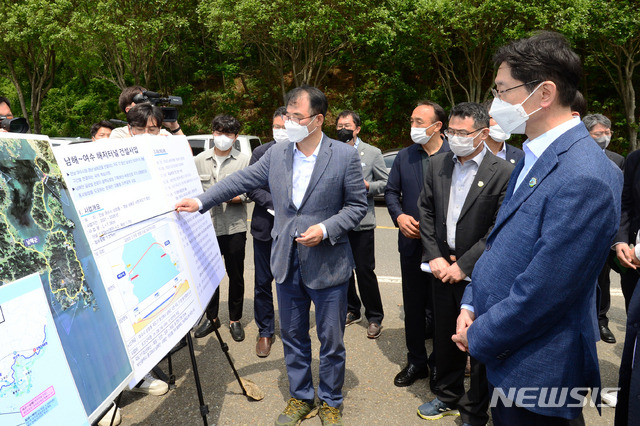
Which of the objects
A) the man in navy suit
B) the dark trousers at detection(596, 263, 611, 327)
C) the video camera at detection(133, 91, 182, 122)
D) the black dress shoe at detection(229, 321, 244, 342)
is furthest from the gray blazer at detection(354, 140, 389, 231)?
the man in navy suit

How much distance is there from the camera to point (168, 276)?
2324 mm

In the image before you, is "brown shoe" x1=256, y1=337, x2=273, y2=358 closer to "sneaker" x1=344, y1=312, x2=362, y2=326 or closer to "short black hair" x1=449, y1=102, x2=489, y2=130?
"sneaker" x1=344, y1=312, x2=362, y2=326

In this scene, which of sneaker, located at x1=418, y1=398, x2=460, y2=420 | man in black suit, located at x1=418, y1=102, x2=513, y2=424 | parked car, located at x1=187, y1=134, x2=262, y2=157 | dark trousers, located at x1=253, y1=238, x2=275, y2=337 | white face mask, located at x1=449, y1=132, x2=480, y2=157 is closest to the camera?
man in black suit, located at x1=418, y1=102, x2=513, y2=424

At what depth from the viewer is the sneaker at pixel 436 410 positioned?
2.92 metres

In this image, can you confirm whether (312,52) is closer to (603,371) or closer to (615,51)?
(615,51)

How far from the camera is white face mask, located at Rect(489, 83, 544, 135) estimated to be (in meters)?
1.66

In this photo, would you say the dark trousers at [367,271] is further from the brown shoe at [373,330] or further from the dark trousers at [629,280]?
the dark trousers at [629,280]

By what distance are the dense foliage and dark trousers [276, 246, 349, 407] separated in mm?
12763

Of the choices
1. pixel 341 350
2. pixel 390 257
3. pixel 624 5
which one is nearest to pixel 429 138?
pixel 341 350

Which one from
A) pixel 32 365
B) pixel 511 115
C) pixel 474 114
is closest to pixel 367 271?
pixel 474 114

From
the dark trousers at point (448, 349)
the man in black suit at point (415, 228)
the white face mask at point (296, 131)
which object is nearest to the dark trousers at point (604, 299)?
the man in black suit at point (415, 228)

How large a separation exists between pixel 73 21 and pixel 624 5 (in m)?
17.2

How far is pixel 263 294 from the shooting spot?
12.9ft

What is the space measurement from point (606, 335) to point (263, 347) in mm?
3046
